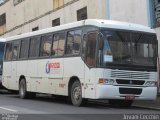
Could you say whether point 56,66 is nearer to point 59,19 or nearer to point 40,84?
point 40,84

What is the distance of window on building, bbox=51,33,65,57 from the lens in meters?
19.5

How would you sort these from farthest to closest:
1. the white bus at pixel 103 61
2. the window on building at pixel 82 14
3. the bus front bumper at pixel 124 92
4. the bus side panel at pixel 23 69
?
the window on building at pixel 82 14 → the bus side panel at pixel 23 69 → the white bus at pixel 103 61 → the bus front bumper at pixel 124 92

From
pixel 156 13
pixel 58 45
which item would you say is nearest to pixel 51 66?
pixel 58 45

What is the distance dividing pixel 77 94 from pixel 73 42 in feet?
6.65

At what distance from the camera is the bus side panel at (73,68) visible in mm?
17906

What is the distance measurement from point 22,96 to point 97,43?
7763mm

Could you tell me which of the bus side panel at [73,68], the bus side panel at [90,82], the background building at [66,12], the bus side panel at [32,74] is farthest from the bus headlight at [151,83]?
the background building at [66,12]

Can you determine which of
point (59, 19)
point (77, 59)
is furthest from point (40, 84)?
point (59, 19)

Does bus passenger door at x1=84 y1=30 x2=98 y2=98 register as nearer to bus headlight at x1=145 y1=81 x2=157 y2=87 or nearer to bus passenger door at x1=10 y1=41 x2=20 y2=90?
bus headlight at x1=145 y1=81 x2=157 y2=87

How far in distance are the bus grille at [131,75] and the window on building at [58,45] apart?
3.12 m

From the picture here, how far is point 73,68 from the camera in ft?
60.5

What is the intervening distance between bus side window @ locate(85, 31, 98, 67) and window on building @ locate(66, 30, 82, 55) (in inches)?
27.4

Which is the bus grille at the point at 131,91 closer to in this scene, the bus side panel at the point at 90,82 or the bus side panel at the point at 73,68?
the bus side panel at the point at 90,82

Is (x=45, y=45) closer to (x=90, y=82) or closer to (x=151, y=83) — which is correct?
(x=90, y=82)
